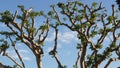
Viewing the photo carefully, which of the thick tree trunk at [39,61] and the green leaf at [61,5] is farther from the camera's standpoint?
the green leaf at [61,5]

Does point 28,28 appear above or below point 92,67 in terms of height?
above

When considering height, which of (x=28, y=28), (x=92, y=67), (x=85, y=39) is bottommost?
(x=92, y=67)

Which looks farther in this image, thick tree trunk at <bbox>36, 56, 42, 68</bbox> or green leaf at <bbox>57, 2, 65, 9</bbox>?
green leaf at <bbox>57, 2, 65, 9</bbox>

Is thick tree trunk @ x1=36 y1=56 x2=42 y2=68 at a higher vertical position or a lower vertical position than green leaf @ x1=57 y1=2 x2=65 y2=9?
lower

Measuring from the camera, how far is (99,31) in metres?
40.5

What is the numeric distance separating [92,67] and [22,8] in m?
9.60

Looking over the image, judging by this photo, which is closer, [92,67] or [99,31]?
[92,67]

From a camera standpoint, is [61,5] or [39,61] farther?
[61,5]

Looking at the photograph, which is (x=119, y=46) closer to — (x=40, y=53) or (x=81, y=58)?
(x=81, y=58)

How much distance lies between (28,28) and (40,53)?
3.06 m

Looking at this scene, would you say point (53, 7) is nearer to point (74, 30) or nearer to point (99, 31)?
point (74, 30)

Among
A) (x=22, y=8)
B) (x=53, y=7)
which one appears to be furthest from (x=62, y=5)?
(x=22, y=8)

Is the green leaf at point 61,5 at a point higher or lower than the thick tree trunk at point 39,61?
higher

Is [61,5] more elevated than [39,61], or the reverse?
[61,5]
